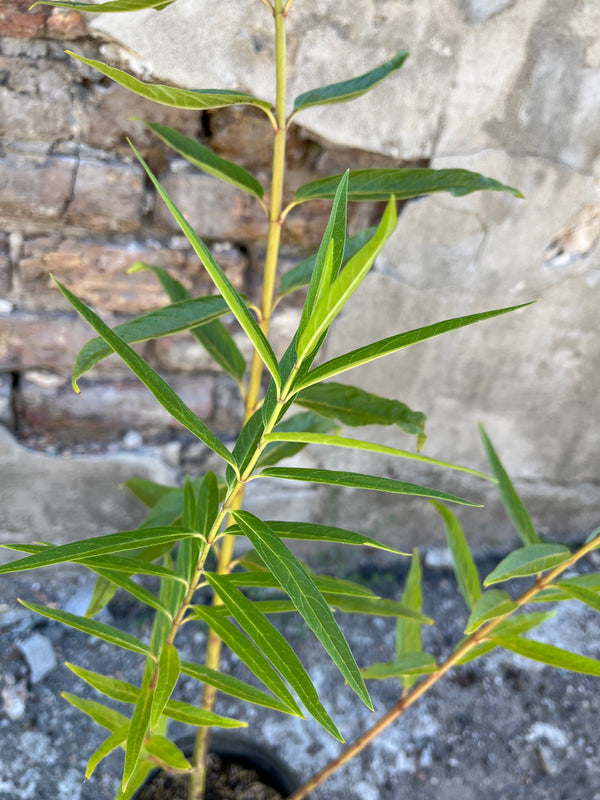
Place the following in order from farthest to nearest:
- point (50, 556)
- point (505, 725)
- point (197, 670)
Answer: point (505, 725) < point (197, 670) < point (50, 556)

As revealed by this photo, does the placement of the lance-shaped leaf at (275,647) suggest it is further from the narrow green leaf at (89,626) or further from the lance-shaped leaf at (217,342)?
the lance-shaped leaf at (217,342)

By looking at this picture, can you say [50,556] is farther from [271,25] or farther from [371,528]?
[371,528]

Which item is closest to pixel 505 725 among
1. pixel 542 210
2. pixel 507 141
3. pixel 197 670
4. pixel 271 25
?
pixel 197 670

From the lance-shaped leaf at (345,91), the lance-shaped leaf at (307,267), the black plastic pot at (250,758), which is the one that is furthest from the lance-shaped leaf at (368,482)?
the black plastic pot at (250,758)

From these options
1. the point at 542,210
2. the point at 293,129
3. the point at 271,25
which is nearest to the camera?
the point at 271,25

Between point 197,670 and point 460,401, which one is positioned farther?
point 460,401

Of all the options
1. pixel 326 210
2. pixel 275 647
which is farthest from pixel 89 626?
pixel 326 210

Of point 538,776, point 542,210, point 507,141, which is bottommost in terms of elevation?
point 538,776

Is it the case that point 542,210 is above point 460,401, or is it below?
above
